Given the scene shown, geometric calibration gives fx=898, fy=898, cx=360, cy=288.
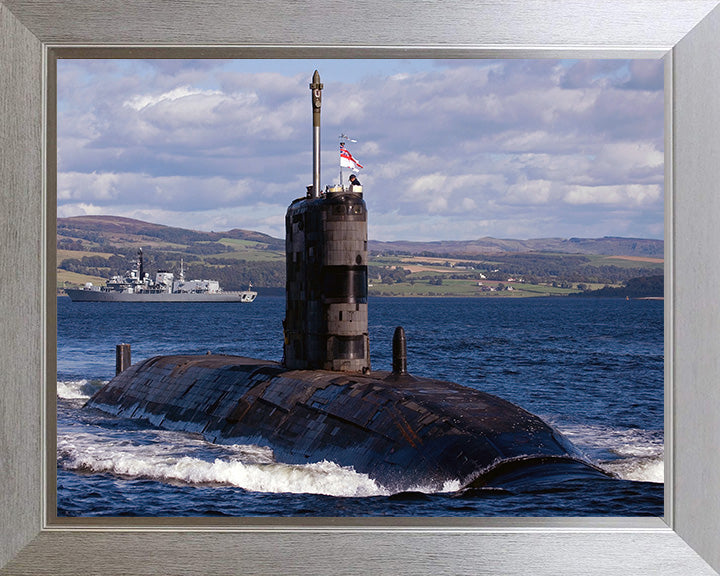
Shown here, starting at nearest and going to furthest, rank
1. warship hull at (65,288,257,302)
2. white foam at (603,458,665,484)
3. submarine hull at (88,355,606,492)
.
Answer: submarine hull at (88,355,606,492), white foam at (603,458,665,484), warship hull at (65,288,257,302)

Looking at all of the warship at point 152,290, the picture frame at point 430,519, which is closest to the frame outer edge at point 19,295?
the picture frame at point 430,519

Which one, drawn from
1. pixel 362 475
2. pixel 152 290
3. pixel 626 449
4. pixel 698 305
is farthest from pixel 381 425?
pixel 152 290

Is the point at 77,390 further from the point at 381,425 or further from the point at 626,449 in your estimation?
the point at 381,425

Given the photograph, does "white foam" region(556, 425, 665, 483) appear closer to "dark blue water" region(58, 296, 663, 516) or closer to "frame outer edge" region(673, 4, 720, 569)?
"dark blue water" region(58, 296, 663, 516)

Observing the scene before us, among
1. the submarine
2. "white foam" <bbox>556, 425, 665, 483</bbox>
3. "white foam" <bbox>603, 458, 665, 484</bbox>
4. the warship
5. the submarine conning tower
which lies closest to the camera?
the submarine

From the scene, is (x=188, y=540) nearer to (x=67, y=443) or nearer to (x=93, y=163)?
(x=67, y=443)

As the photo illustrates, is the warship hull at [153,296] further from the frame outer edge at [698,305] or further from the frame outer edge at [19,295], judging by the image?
the frame outer edge at [698,305]

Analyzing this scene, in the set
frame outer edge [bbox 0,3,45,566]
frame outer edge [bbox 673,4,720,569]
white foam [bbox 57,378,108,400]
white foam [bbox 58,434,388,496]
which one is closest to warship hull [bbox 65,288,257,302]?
white foam [bbox 57,378,108,400]
